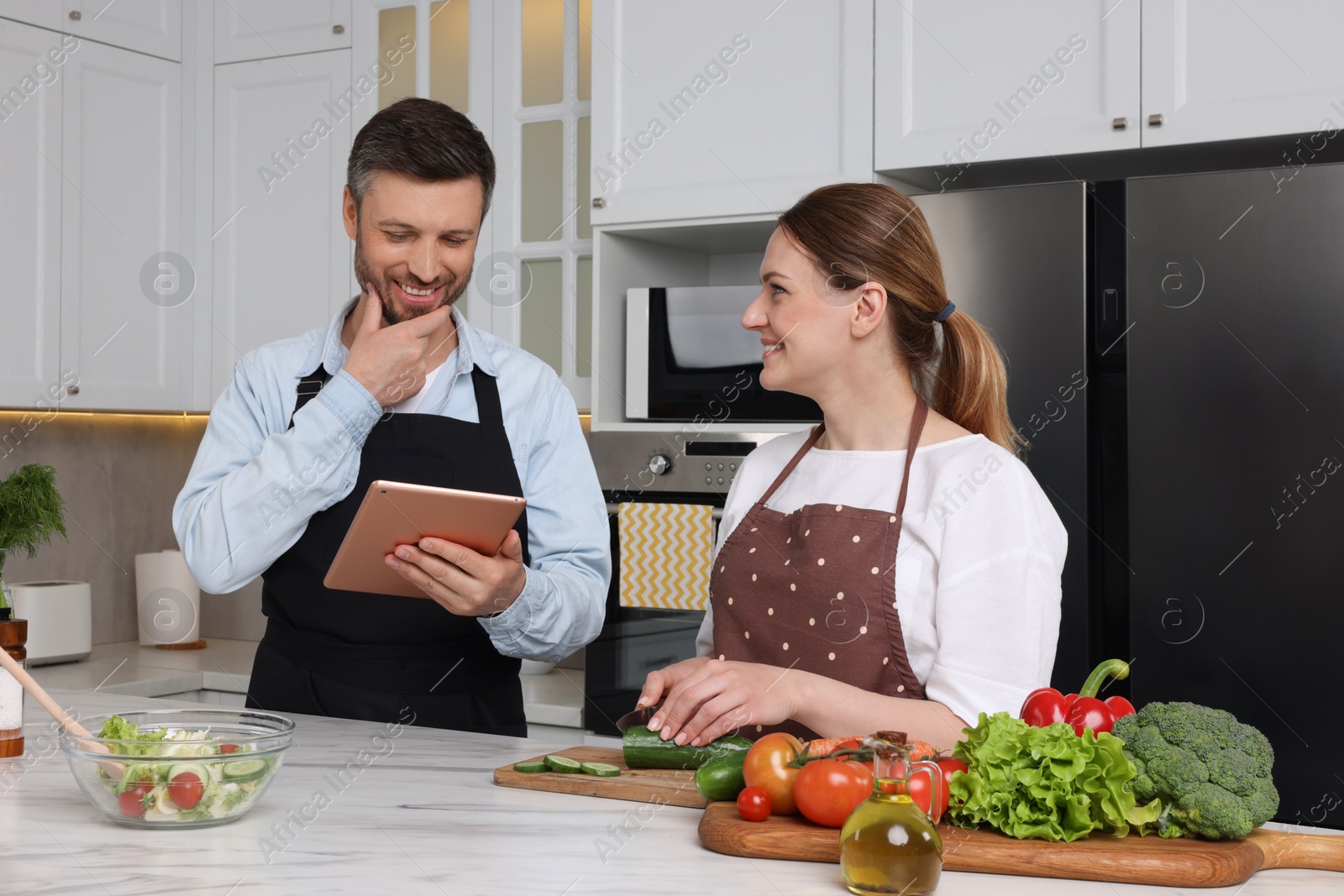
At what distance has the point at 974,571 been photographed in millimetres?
1360

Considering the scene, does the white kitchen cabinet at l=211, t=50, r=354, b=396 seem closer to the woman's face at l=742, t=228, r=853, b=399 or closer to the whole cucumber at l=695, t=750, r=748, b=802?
the woman's face at l=742, t=228, r=853, b=399

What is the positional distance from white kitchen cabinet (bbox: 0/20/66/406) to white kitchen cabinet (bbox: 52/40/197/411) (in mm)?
26

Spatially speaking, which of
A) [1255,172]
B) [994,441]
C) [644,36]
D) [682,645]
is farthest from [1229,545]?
[644,36]

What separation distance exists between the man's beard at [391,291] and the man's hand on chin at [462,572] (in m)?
0.40

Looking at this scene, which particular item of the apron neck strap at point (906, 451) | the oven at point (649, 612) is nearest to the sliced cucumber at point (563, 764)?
the apron neck strap at point (906, 451)

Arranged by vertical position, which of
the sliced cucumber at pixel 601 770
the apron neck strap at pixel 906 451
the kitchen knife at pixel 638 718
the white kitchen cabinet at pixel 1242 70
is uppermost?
the white kitchen cabinet at pixel 1242 70

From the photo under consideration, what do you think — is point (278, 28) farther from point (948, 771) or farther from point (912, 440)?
point (948, 771)

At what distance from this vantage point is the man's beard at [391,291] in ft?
5.53

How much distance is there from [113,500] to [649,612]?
69.8 inches

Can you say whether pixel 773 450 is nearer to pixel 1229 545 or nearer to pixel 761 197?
pixel 1229 545

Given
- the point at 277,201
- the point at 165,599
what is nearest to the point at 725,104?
the point at 277,201

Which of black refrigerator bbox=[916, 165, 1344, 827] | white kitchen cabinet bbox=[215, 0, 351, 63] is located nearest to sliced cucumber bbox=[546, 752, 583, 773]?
black refrigerator bbox=[916, 165, 1344, 827]

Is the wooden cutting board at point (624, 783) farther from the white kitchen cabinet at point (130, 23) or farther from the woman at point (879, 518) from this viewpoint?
the white kitchen cabinet at point (130, 23)

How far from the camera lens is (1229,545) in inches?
81.4
